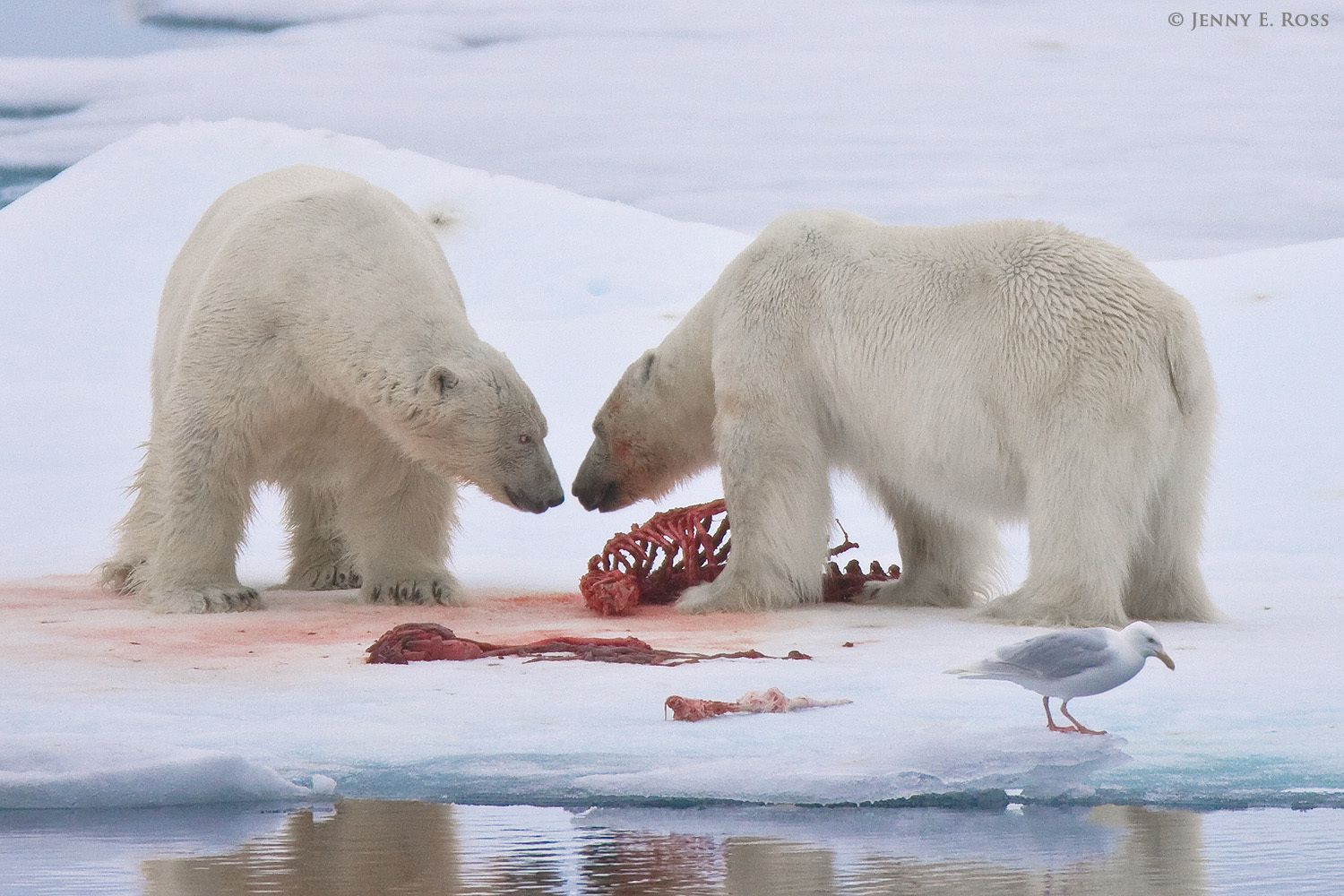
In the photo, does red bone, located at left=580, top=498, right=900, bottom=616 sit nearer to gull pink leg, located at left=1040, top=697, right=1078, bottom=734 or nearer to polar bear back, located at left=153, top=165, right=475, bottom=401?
polar bear back, located at left=153, top=165, right=475, bottom=401

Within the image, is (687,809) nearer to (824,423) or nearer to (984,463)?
(984,463)

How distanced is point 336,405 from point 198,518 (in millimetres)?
635

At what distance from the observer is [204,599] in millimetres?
6305

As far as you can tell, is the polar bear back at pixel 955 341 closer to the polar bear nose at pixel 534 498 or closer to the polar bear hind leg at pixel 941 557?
the polar bear hind leg at pixel 941 557

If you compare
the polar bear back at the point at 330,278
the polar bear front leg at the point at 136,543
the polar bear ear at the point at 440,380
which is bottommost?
the polar bear front leg at the point at 136,543

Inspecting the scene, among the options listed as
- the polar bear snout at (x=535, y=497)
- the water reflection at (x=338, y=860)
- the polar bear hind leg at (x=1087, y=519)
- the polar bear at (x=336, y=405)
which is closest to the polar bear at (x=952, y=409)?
the polar bear hind leg at (x=1087, y=519)

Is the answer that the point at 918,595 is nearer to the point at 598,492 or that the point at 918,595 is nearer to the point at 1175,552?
the point at 1175,552

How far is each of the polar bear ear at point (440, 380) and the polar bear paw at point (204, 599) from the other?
1.07 meters

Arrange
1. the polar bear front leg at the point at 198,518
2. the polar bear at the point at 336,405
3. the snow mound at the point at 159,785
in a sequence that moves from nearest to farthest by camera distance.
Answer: the snow mound at the point at 159,785
the polar bear at the point at 336,405
the polar bear front leg at the point at 198,518

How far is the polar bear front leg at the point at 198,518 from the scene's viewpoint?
6312 mm

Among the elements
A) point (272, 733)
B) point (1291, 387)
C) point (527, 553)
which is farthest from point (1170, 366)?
point (1291, 387)

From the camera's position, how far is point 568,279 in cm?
1686

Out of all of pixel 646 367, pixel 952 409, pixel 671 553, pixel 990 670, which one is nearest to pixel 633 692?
pixel 990 670

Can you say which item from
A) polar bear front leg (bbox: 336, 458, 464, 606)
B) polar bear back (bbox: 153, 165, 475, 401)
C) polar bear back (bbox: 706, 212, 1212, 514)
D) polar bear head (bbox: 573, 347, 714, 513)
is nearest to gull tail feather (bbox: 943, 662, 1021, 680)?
polar bear back (bbox: 706, 212, 1212, 514)
